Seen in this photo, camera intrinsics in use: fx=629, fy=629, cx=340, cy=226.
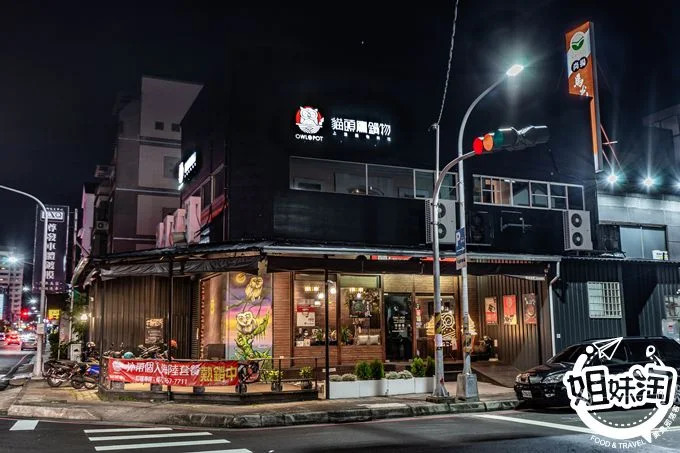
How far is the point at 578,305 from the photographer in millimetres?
20844

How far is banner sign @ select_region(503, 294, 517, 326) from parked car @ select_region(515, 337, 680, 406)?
516 cm

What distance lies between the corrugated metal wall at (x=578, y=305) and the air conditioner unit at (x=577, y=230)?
1526mm

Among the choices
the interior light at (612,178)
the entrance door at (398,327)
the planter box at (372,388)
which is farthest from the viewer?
the interior light at (612,178)

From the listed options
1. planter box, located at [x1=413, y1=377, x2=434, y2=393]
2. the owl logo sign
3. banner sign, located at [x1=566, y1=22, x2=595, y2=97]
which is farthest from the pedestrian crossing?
banner sign, located at [x1=566, y1=22, x2=595, y2=97]

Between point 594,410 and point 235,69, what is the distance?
14.2 meters

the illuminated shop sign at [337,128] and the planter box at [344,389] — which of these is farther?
the illuminated shop sign at [337,128]

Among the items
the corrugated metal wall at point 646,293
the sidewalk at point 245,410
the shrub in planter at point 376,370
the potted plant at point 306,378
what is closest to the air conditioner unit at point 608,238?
the corrugated metal wall at point 646,293

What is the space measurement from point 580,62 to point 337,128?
10.6 metres

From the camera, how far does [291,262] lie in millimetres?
17234

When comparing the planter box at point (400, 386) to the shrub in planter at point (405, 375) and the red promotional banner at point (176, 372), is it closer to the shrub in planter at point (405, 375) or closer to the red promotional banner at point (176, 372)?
the shrub in planter at point (405, 375)

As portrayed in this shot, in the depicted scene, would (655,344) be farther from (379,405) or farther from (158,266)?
(158,266)

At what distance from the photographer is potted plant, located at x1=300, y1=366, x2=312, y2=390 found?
17047 mm

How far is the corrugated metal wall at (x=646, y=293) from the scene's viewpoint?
2197cm

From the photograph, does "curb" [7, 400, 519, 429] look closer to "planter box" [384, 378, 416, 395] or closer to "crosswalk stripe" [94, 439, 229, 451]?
"planter box" [384, 378, 416, 395]
